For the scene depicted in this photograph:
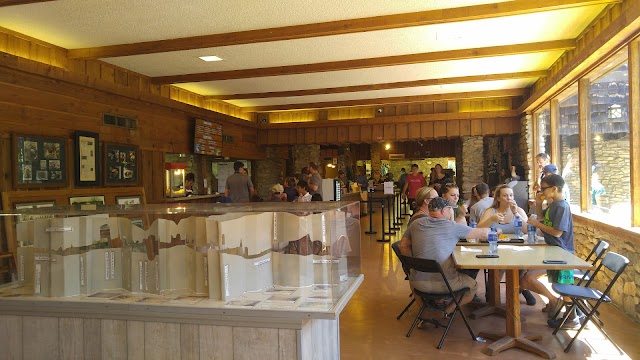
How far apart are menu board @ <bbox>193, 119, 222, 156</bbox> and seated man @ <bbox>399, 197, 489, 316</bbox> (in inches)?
250

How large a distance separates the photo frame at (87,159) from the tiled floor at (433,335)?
13.3 ft

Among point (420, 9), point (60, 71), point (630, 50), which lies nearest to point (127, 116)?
point (60, 71)

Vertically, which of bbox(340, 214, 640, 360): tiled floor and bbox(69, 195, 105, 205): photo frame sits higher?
bbox(69, 195, 105, 205): photo frame

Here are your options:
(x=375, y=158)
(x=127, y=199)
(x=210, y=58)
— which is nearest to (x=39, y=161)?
(x=127, y=199)

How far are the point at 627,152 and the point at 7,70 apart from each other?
7.09 metres

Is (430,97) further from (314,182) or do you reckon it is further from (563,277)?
(563,277)

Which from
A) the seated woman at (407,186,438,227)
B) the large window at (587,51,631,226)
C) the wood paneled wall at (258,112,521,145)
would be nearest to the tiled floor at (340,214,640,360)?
the seated woman at (407,186,438,227)

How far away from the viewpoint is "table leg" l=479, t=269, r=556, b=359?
12.8 ft

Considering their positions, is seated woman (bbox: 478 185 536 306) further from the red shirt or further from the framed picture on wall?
the red shirt

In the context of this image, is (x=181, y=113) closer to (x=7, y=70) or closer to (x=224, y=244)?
(x=7, y=70)

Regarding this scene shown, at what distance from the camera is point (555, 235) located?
462 cm

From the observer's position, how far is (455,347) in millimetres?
4105

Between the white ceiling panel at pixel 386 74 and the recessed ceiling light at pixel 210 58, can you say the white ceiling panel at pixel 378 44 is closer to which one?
the recessed ceiling light at pixel 210 58

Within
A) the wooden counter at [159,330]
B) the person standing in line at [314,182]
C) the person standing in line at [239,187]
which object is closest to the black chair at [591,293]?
the wooden counter at [159,330]
